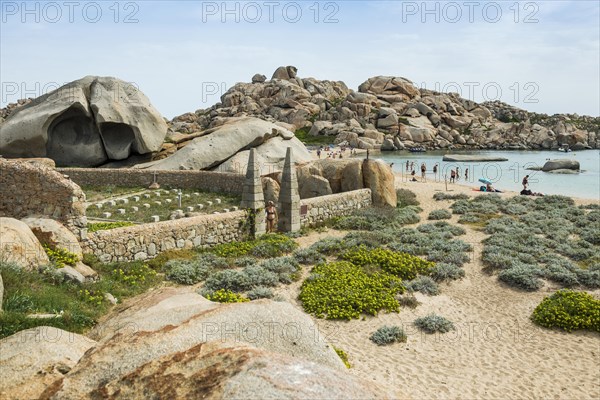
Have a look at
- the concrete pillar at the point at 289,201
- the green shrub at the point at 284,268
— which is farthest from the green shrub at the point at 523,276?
the concrete pillar at the point at 289,201

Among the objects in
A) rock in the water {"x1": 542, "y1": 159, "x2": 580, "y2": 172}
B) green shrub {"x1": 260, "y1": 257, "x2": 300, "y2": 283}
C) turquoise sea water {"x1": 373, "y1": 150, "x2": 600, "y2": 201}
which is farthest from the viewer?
rock in the water {"x1": 542, "y1": 159, "x2": 580, "y2": 172}

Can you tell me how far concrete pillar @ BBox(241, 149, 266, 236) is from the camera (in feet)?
61.9

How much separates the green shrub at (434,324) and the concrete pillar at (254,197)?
359 inches

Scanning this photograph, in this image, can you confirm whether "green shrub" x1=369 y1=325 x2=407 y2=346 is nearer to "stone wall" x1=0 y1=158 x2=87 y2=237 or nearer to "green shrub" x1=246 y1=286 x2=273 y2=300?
"green shrub" x1=246 y1=286 x2=273 y2=300

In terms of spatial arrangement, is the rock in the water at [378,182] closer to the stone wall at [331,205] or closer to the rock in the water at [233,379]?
the stone wall at [331,205]

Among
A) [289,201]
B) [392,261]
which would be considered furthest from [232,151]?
[392,261]

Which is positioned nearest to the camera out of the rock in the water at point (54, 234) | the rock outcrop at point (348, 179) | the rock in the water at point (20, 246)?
the rock in the water at point (20, 246)

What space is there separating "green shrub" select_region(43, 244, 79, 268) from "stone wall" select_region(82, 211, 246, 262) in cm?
119

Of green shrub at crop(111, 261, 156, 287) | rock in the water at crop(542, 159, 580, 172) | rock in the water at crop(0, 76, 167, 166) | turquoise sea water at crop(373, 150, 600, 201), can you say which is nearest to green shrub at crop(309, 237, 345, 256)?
green shrub at crop(111, 261, 156, 287)

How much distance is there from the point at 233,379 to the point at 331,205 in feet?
67.4

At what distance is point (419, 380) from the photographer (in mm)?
9000

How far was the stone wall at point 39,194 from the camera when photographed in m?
13.6

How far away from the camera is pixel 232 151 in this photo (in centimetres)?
3547

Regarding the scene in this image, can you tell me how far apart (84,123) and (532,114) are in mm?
143907
